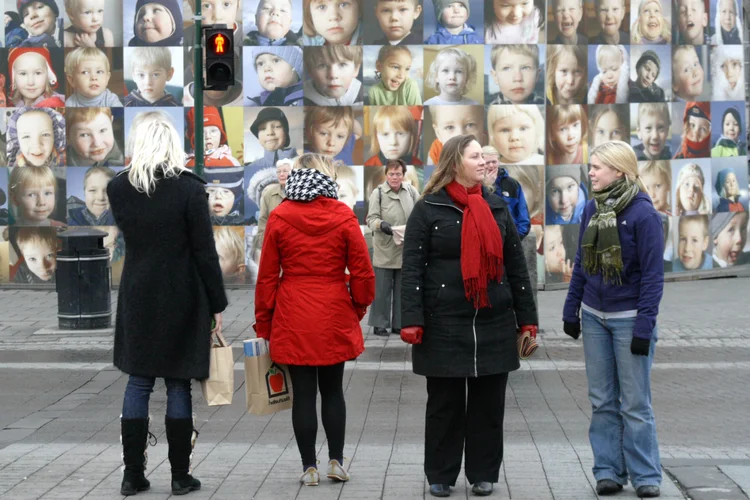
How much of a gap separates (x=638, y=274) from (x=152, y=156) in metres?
2.46

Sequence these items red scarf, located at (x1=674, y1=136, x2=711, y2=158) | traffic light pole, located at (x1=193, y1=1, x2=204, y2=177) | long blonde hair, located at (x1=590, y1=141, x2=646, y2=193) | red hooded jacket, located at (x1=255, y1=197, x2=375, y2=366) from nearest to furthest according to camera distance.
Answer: long blonde hair, located at (x1=590, y1=141, x2=646, y2=193)
red hooded jacket, located at (x1=255, y1=197, x2=375, y2=366)
traffic light pole, located at (x1=193, y1=1, x2=204, y2=177)
red scarf, located at (x1=674, y1=136, x2=711, y2=158)

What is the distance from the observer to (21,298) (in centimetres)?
1577

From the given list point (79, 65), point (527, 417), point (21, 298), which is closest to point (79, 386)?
point (527, 417)

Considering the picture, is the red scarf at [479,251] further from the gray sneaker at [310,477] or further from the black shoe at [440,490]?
the gray sneaker at [310,477]

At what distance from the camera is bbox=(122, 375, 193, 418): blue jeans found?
6.41 metres

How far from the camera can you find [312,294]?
6.58m

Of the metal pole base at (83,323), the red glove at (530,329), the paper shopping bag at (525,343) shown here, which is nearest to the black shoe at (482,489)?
the paper shopping bag at (525,343)

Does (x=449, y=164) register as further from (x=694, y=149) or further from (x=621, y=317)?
(x=694, y=149)

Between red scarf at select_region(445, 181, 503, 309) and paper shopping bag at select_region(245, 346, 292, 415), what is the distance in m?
1.13

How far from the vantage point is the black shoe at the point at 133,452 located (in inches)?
252

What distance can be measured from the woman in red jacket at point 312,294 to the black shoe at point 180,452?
59 centimetres

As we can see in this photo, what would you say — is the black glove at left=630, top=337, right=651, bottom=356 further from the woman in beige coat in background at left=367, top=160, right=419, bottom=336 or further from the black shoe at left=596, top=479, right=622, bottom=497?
the woman in beige coat in background at left=367, top=160, right=419, bottom=336

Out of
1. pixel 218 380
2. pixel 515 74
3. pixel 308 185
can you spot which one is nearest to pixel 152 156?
pixel 308 185

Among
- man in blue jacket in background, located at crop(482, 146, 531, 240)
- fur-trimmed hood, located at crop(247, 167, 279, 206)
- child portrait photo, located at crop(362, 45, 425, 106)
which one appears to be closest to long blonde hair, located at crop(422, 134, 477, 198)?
man in blue jacket in background, located at crop(482, 146, 531, 240)
